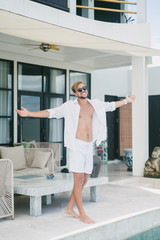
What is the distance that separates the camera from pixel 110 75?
13812 mm

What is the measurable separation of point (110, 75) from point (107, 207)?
854 cm

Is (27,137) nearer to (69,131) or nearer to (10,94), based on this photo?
(10,94)

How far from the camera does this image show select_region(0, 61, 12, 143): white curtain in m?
9.66

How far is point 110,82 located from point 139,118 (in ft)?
13.8

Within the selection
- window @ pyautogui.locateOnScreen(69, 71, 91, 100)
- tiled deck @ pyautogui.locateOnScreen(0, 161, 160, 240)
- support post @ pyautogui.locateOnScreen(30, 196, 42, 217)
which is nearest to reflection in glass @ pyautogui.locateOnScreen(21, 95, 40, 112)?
window @ pyautogui.locateOnScreen(69, 71, 91, 100)

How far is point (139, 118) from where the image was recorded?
32.3 feet

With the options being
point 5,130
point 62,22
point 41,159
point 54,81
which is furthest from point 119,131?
point 62,22

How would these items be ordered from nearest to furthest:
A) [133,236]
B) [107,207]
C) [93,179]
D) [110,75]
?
[133,236] < [107,207] < [93,179] < [110,75]

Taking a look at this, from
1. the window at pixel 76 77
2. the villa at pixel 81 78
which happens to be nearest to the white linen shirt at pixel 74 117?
the villa at pixel 81 78

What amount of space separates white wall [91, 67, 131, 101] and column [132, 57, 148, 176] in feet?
10.1

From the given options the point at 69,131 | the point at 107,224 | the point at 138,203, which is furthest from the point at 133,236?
the point at 69,131

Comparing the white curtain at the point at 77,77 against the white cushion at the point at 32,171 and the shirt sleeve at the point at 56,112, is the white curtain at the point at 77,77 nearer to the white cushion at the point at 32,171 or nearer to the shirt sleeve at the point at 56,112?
the white cushion at the point at 32,171

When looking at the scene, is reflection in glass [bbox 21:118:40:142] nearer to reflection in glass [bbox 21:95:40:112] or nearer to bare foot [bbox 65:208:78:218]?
reflection in glass [bbox 21:95:40:112]

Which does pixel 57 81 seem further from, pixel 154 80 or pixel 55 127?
pixel 154 80
